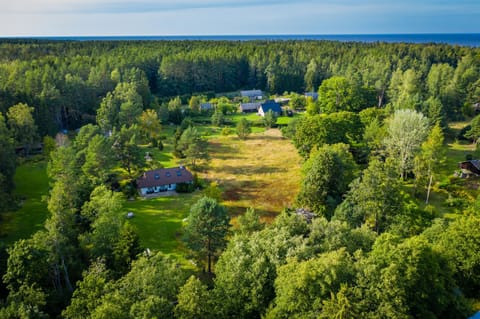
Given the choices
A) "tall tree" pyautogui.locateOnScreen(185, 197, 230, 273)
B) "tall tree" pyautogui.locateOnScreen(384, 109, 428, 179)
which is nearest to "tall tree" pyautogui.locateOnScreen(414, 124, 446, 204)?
"tall tree" pyautogui.locateOnScreen(384, 109, 428, 179)

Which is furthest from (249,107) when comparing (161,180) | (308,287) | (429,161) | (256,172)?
(308,287)

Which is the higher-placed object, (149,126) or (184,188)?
(149,126)

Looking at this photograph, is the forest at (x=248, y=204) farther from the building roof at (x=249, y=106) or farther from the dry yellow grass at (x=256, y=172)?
the building roof at (x=249, y=106)

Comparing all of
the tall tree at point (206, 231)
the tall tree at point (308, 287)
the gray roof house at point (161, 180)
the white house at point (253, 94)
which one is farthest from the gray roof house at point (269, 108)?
the tall tree at point (308, 287)

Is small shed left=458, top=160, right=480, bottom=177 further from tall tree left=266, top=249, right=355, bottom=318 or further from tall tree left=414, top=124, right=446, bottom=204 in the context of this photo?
tall tree left=266, top=249, right=355, bottom=318

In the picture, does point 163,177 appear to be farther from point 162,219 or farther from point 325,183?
→ point 325,183

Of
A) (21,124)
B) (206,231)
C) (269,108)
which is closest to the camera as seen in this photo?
(206,231)
